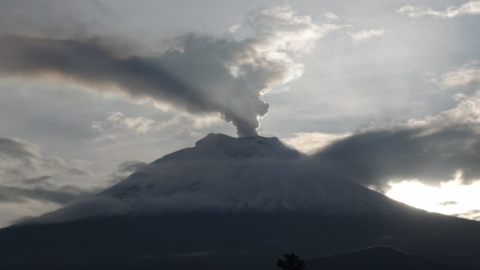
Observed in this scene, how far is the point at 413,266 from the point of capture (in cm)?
17000

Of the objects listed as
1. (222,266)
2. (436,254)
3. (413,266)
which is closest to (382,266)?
(413,266)

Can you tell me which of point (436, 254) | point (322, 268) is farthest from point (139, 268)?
point (436, 254)

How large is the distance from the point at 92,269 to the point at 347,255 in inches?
2787

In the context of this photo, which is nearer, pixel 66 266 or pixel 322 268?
pixel 322 268

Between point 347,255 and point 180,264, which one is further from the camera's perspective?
point 180,264

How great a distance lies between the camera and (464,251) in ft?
641

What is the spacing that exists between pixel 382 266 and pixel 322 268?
15694 millimetres

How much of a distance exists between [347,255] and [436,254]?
105 ft

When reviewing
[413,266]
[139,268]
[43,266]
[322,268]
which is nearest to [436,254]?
[413,266]

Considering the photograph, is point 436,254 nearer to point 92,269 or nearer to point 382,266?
point 382,266

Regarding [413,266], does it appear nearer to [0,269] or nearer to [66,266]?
[66,266]

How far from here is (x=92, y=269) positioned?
191 metres

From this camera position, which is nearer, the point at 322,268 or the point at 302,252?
the point at 322,268

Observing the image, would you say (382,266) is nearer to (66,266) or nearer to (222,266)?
(222,266)
